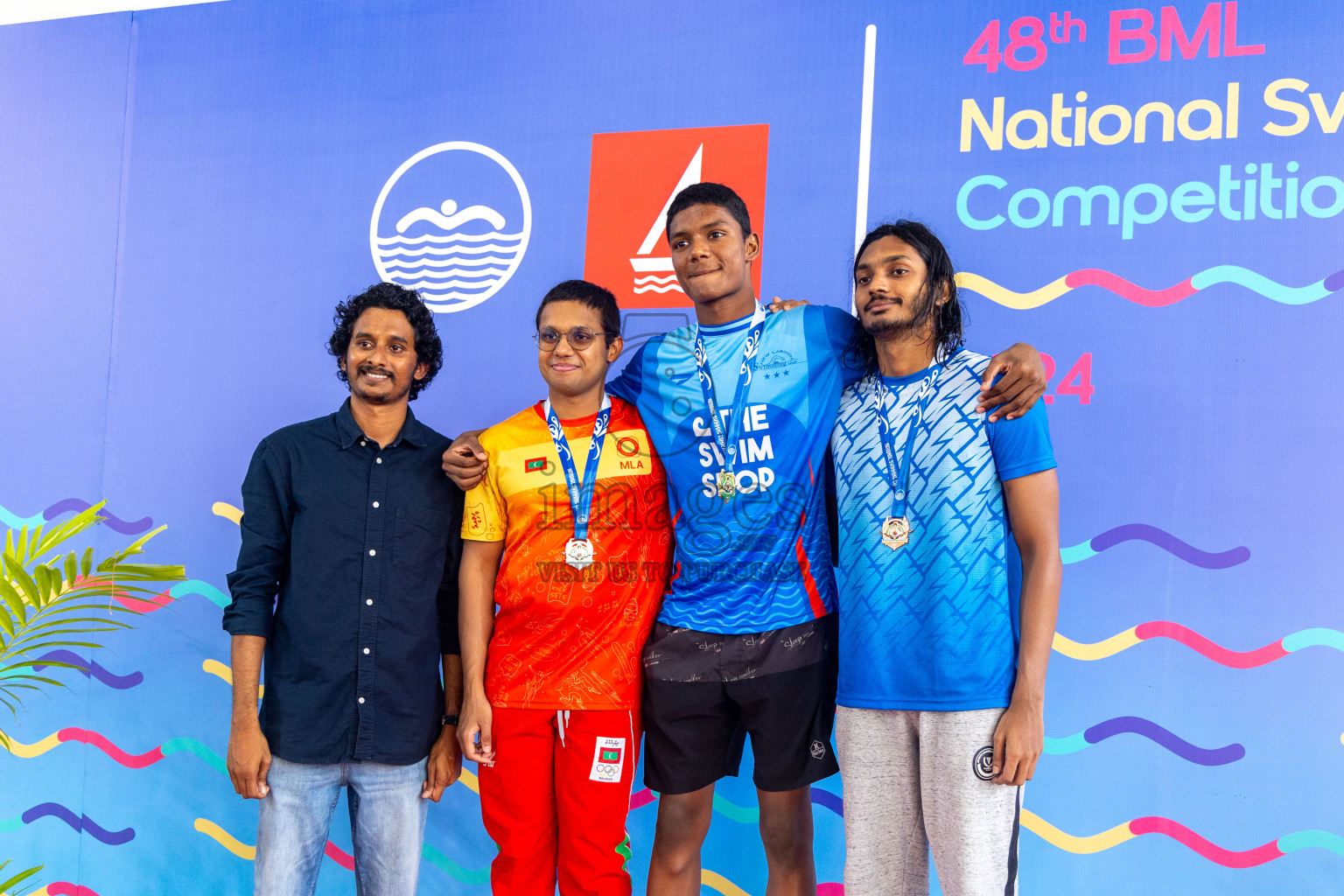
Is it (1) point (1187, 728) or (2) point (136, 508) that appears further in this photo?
(2) point (136, 508)

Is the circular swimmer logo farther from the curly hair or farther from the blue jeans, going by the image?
the blue jeans

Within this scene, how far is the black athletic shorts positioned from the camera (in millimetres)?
1878

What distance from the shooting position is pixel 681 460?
1974mm

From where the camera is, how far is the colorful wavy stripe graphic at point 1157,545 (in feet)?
7.56

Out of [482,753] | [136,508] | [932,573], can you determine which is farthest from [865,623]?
[136,508]

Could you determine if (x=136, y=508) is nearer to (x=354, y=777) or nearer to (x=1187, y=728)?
(x=354, y=777)

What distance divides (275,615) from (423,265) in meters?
1.29

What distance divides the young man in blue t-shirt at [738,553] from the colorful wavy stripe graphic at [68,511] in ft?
5.68

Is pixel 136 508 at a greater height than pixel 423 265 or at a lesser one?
lesser

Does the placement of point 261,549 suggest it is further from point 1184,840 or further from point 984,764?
point 1184,840

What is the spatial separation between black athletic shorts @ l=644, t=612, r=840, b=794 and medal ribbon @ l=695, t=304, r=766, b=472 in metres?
0.38

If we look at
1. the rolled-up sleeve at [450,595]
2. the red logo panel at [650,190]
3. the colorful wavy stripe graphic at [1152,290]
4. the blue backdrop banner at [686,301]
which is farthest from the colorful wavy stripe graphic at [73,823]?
the colorful wavy stripe graphic at [1152,290]

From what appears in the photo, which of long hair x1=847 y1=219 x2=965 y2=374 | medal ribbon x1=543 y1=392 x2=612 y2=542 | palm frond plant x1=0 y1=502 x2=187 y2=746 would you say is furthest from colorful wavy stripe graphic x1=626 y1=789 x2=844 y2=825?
palm frond plant x1=0 y1=502 x2=187 y2=746

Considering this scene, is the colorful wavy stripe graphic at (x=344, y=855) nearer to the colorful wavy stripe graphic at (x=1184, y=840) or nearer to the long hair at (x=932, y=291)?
the colorful wavy stripe graphic at (x=1184, y=840)
